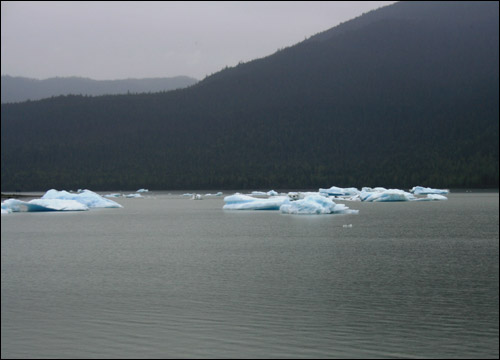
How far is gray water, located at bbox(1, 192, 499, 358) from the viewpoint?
1379 centimetres

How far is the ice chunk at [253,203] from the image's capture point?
222 feet

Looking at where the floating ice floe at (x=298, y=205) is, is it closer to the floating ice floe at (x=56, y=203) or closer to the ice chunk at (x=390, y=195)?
the floating ice floe at (x=56, y=203)

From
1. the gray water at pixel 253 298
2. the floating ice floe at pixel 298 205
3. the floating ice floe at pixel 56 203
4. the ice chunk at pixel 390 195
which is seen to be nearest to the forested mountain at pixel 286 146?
the ice chunk at pixel 390 195

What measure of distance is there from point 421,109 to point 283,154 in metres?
43.2

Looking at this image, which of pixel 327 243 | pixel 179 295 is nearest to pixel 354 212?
pixel 327 243

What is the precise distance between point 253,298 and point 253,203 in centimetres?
5035

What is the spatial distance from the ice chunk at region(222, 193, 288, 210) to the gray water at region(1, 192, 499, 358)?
30250 millimetres

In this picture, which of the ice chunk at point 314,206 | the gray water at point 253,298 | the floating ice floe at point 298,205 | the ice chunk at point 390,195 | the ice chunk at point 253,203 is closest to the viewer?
the gray water at point 253,298

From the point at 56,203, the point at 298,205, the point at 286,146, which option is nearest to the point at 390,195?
the point at 298,205

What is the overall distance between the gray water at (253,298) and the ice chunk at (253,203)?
30.2 meters

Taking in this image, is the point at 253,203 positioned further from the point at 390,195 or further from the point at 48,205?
the point at 390,195

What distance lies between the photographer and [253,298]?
62.2 feet

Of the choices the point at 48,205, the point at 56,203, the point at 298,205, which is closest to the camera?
the point at 298,205

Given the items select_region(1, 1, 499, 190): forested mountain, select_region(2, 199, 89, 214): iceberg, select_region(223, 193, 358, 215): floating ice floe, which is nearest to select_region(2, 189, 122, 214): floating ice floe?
select_region(2, 199, 89, 214): iceberg
